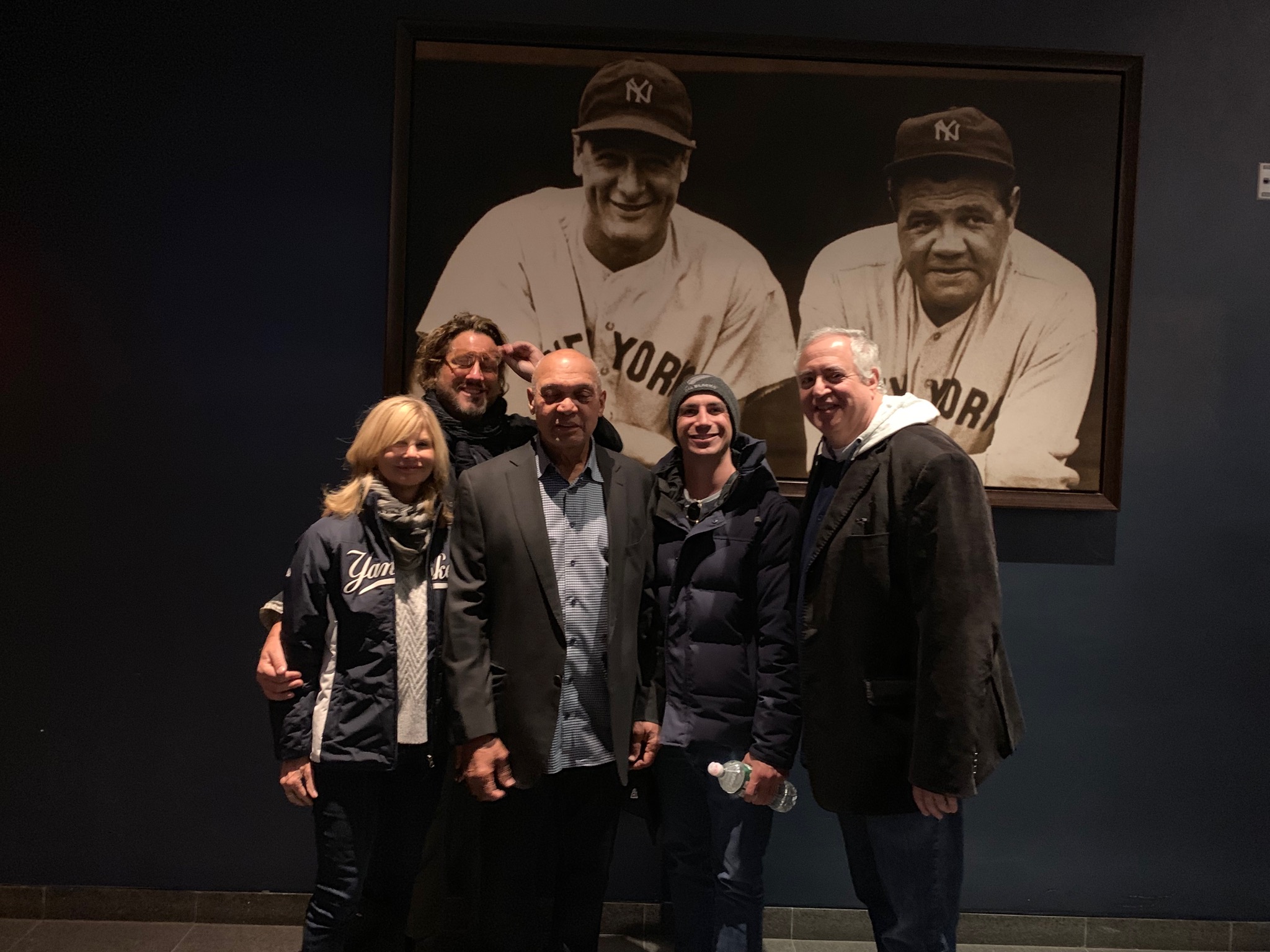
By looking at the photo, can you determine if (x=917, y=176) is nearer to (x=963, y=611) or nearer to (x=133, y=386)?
(x=963, y=611)

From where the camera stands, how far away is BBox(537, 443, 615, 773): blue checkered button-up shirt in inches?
74.7

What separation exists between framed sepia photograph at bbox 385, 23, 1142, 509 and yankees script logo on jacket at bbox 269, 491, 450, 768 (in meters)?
0.90

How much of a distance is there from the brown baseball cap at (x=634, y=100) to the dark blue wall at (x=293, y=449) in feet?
0.60

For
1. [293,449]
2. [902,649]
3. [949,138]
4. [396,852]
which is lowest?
[396,852]

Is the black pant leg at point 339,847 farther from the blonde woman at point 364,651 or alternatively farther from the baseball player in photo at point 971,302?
the baseball player in photo at point 971,302

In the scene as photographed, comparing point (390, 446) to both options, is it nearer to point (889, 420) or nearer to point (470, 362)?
point (470, 362)

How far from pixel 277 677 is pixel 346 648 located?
0.16 meters

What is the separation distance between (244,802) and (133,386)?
4.53 ft

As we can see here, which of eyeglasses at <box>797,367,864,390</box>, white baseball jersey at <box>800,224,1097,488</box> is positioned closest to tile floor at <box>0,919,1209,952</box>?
white baseball jersey at <box>800,224,1097,488</box>

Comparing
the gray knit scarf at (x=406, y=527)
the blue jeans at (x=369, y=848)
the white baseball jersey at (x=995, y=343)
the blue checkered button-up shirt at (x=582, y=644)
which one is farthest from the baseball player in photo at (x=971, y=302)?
the blue jeans at (x=369, y=848)

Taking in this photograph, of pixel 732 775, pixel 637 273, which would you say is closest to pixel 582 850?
pixel 732 775

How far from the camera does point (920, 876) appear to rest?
1.77 meters

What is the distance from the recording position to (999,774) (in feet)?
8.86

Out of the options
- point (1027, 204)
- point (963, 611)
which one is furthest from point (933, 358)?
point (963, 611)
